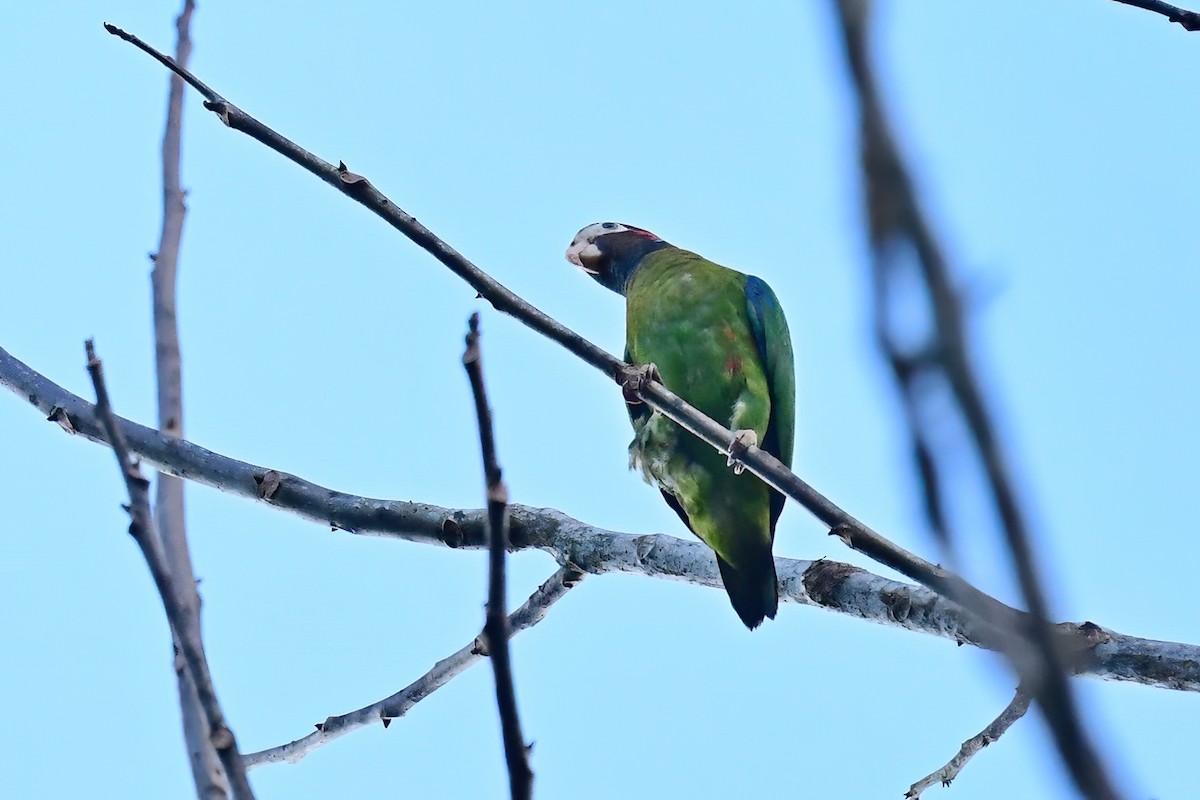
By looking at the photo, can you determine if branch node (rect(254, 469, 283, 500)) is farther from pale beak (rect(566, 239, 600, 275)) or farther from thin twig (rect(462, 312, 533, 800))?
pale beak (rect(566, 239, 600, 275))

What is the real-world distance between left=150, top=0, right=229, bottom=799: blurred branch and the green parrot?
1984 mm

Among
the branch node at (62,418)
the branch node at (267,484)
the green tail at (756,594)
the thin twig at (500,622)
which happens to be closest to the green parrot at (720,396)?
the green tail at (756,594)

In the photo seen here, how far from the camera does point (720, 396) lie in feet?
18.2

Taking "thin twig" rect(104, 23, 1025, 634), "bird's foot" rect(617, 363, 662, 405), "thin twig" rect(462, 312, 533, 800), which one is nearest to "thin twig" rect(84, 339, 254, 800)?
"thin twig" rect(462, 312, 533, 800)

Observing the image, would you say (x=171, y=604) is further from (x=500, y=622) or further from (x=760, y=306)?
(x=760, y=306)

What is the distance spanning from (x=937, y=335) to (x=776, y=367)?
5058 mm

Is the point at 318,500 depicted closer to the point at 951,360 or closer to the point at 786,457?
the point at 786,457

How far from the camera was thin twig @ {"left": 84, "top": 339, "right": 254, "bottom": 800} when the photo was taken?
1.64 m

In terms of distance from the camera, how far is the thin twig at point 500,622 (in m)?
1.39

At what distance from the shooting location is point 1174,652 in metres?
3.02

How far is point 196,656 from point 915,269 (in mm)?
1326

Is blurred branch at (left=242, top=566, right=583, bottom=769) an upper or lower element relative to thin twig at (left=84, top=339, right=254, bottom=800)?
upper

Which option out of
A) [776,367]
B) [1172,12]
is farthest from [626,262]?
[1172,12]

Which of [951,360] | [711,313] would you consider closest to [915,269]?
[951,360]
